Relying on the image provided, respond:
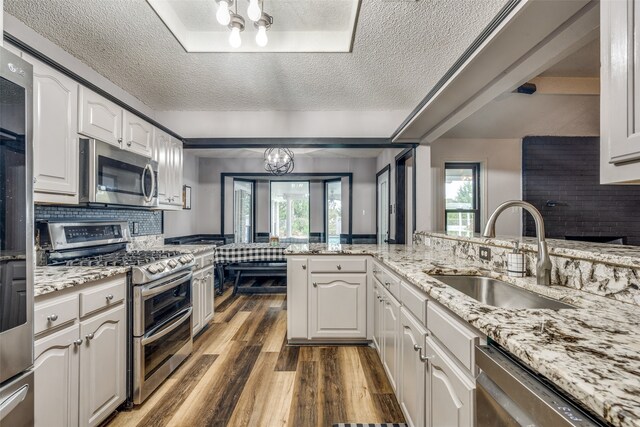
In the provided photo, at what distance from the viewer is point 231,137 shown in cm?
355

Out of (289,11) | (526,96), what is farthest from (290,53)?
(526,96)

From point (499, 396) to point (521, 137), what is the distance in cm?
468

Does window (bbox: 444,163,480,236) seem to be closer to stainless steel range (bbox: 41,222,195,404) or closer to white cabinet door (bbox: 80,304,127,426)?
stainless steel range (bbox: 41,222,195,404)

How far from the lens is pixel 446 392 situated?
1120 millimetres

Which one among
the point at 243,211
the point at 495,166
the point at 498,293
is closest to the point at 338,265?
the point at 498,293

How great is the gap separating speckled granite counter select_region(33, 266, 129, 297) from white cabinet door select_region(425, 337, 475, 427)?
1679 millimetres

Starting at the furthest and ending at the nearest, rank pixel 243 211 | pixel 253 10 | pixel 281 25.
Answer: pixel 243 211, pixel 281 25, pixel 253 10

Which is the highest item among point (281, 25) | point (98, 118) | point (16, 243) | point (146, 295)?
point (281, 25)

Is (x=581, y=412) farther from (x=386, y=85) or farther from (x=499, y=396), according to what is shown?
(x=386, y=85)

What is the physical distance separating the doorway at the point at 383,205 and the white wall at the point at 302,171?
8.1 inches

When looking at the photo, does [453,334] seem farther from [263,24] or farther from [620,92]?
[263,24]

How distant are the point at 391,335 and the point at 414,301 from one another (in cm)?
59

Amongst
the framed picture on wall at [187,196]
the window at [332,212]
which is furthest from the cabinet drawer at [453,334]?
the window at [332,212]

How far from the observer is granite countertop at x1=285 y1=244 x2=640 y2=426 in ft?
1.70
